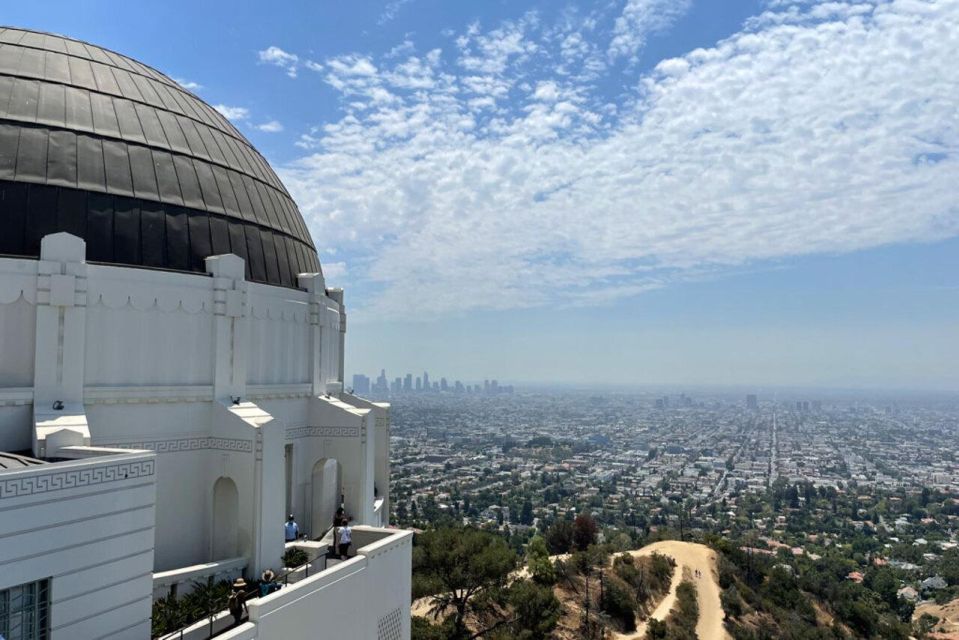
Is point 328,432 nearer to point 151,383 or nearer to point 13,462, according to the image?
point 151,383

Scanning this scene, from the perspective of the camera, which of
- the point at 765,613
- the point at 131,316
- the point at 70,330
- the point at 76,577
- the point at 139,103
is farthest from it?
the point at 765,613

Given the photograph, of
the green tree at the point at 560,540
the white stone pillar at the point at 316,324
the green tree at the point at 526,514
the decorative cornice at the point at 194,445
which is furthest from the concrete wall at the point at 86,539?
the green tree at the point at 526,514

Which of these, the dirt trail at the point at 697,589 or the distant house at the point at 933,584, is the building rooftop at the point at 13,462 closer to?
the dirt trail at the point at 697,589

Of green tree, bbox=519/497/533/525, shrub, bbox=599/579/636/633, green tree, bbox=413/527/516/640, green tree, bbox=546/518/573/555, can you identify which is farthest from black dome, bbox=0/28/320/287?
green tree, bbox=519/497/533/525

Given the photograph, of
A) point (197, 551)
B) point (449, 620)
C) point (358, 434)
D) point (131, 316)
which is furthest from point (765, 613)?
point (131, 316)

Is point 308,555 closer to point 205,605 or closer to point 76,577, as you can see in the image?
point 205,605

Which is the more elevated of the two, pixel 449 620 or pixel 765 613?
pixel 449 620
